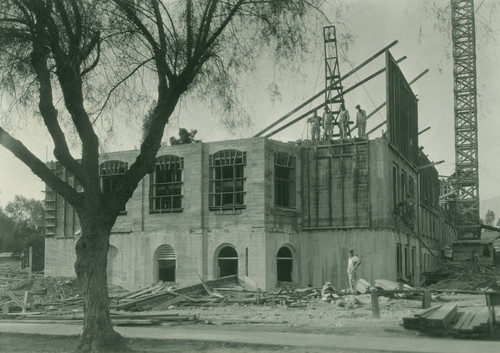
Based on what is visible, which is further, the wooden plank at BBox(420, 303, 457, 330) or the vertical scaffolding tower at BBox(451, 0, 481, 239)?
the vertical scaffolding tower at BBox(451, 0, 481, 239)

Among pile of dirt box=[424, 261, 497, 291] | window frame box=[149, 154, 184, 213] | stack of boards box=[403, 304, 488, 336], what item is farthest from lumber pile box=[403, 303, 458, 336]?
window frame box=[149, 154, 184, 213]

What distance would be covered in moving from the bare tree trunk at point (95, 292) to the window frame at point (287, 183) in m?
18.5

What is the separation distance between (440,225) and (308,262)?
Answer: 27012mm

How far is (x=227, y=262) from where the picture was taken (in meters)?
29.6

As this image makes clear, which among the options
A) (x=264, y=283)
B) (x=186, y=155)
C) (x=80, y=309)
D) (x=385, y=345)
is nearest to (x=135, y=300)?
(x=80, y=309)

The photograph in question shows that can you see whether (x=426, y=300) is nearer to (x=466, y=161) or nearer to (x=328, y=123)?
(x=328, y=123)

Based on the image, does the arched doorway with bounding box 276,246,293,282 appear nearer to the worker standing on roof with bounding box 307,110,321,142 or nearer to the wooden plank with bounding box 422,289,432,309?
the worker standing on roof with bounding box 307,110,321,142

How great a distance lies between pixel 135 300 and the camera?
22.5 m

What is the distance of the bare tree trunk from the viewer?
11.8 m

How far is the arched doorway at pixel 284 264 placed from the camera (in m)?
30.1

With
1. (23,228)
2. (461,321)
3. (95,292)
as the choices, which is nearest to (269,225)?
(461,321)

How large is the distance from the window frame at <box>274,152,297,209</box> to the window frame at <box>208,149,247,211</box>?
1.80 metres

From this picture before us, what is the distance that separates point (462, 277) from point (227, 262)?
12712mm

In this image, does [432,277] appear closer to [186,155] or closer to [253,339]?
[186,155]
